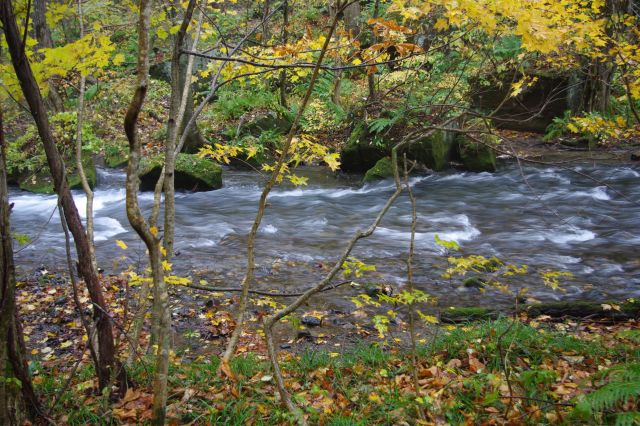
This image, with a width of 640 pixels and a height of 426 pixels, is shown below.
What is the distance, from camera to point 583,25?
5777 millimetres

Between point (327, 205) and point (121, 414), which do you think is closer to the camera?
point (121, 414)

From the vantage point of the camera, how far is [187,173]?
1208 centimetres

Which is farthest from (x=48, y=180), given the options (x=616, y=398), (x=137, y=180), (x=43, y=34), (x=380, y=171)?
(x=616, y=398)

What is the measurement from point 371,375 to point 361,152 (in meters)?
9.89

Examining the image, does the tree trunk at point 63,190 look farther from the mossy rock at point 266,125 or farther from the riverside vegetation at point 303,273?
the mossy rock at point 266,125

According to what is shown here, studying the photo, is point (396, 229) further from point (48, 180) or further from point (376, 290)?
point (48, 180)

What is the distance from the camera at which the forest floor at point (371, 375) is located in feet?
10.2

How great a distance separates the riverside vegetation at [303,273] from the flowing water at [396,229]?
0.27ft

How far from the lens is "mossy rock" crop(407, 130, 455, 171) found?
13.0m

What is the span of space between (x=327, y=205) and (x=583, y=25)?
6.66 m

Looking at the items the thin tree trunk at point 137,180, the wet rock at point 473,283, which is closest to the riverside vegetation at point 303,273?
the thin tree trunk at point 137,180

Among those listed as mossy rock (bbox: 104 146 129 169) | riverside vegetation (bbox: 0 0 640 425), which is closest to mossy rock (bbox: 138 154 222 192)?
riverside vegetation (bbox: 0 0 640 425)

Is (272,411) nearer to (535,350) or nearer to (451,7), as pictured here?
(535,350)

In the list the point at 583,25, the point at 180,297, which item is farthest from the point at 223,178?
the point at 583,25
